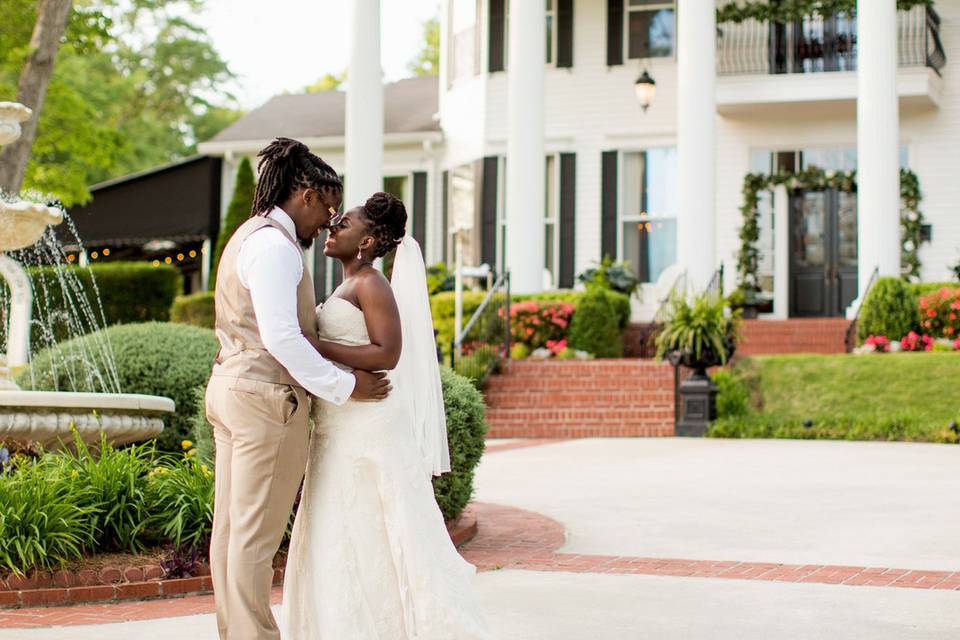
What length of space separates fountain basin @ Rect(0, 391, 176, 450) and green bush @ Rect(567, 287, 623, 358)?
10.0 m

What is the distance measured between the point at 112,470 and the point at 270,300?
9.85ft

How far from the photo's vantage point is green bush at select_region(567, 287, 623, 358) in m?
18.0

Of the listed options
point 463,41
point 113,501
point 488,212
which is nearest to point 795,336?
point 488,212

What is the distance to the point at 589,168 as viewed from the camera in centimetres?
2277

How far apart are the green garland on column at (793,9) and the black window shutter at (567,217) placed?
3.67 meters

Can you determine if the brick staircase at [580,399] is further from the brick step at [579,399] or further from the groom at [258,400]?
the groom at [258,400]

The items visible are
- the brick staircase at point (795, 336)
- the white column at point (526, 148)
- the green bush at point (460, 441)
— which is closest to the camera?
the green bush at point (460, 441)

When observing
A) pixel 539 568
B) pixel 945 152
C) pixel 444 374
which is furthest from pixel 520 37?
pixel 539 568

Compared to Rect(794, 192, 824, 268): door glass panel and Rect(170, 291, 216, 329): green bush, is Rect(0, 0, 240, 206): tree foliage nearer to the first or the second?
Rect(170, 291, 216, 329): green bush

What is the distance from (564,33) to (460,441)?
54.0ft

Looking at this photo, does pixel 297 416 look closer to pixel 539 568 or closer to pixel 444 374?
pixel 539 568

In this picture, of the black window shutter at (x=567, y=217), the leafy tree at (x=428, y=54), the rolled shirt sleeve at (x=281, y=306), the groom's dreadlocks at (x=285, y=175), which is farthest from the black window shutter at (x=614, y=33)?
the leafy tree at (x=428, y=54)

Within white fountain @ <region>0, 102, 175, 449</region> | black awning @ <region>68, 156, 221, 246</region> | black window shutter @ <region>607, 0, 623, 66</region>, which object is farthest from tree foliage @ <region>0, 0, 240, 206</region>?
white fountain @ <region>0, 102, 175, 449</region>

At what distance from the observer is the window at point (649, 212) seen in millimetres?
22359
